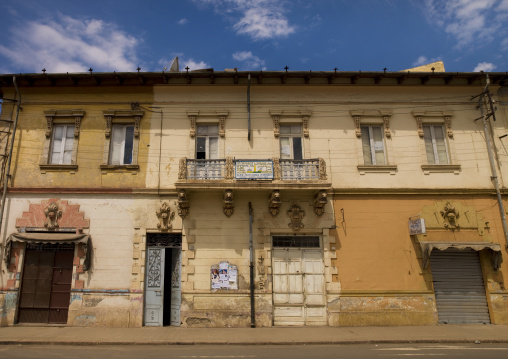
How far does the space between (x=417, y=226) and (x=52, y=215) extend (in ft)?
41.5

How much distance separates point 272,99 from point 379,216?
19.5ft

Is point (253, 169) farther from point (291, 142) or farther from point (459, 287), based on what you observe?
point (459, 287)

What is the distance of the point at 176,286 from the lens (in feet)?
39.6

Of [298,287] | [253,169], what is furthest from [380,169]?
[298,287]

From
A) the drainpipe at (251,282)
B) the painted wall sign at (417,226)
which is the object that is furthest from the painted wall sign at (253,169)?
the painted wall sign at (417,226)

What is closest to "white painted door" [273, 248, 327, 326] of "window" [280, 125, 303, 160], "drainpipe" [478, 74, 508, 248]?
"window" [280, 125, 303, 160]

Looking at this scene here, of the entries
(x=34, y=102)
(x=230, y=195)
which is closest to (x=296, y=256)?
(x=230, y=195)

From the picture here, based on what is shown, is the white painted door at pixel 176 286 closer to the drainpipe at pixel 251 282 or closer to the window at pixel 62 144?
the drainpipe at pixel 251 282

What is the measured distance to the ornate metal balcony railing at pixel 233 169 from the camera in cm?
1202

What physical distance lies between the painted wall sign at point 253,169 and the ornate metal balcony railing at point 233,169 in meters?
0.10

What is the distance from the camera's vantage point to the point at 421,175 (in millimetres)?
12914

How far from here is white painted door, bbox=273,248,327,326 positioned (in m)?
11.8

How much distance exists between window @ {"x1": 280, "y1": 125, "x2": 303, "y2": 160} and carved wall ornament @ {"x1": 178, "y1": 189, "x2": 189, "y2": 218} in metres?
3.91

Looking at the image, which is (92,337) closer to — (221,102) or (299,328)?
(299,328)
